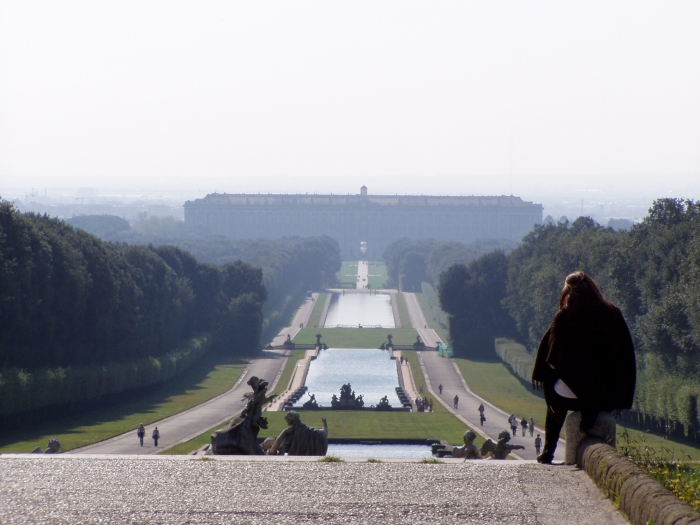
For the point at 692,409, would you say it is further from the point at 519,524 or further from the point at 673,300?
the point at 519,524

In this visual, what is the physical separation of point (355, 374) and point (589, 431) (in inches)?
1746

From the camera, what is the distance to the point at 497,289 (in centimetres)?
6712

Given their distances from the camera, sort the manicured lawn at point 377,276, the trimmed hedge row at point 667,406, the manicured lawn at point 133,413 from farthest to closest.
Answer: the manicured lawn at point 377,276
the trimmed hedge row at point 667,406
the manicured lawn at point 133,413

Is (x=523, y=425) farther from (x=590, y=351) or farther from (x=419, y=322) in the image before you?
(x=419, y=322)

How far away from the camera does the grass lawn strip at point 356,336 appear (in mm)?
65938

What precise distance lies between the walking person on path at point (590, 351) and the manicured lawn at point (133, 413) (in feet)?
64.8

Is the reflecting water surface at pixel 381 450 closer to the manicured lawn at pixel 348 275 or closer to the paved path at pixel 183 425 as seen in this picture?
the paved path at pixel 183 425

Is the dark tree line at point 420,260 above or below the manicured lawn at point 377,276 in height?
above

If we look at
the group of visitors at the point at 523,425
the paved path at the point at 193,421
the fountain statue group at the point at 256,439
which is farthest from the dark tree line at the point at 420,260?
the fountain statue group at the point at 256,439

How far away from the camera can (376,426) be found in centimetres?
3428

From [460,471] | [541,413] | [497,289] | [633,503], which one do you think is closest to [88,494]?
[460,471]

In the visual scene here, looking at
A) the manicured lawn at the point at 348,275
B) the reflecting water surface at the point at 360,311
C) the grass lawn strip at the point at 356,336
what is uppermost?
the grass lawn strip at the point at 356,336

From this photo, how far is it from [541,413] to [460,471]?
3037 centimetres

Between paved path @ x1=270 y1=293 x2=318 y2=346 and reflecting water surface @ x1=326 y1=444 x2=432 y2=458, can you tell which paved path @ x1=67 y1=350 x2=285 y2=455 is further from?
paved path @ x1=270 y1=293 x2=318 y2=346
